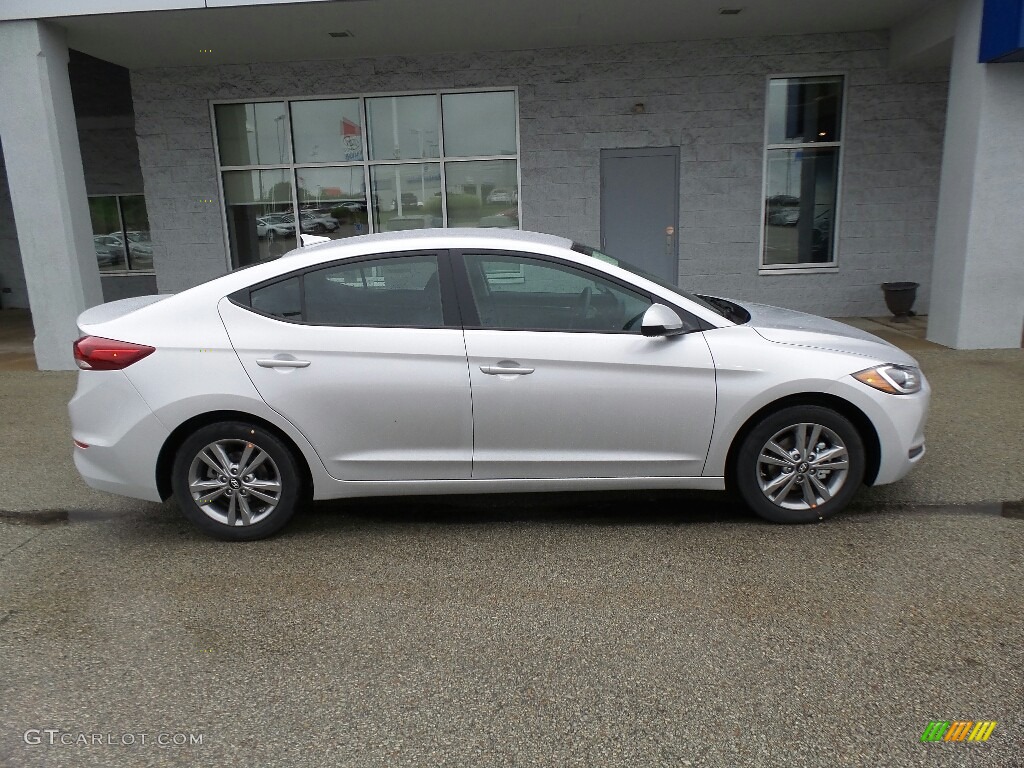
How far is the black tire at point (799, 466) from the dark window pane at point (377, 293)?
1890mm

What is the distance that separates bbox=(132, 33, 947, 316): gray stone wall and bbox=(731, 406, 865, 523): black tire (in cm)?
726

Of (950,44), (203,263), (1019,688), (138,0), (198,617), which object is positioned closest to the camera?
(1019,688)

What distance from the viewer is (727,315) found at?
15.0ft

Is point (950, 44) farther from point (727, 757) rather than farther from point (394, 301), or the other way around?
point (727, 757)

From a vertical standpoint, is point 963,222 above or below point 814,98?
below

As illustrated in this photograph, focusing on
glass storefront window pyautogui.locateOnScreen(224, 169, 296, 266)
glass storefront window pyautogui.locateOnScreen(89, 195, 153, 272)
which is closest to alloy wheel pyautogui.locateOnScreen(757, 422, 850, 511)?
glass storefront window pyautogui.locateOnScreen(224, 169, 296, 266)

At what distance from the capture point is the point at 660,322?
13.7 feet

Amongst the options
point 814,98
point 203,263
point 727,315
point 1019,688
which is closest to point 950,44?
point 814,98

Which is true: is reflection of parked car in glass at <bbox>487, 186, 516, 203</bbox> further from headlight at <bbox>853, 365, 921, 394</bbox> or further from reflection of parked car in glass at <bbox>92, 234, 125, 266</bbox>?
reflection of parked car in glass at <bbox>92, 234, 125, 266</bbox>

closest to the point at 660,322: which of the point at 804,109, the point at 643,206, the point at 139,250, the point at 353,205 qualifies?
the point at 643,206

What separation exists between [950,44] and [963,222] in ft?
7.53

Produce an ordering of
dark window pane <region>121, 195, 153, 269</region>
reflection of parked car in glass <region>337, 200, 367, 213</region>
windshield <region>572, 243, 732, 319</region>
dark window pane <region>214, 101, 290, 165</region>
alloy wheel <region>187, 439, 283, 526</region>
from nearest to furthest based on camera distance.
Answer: alloy wheel <region>187, 439, 283, 526</region>
windshield <region>572, 243, 732, 319</region>
dark window pane <region>214, 101, 290, 165</region>
reflection of parked car in glass <region>337, 200, 367, 213</region>
dark window pane <region>121, 195, 153, 269</region>

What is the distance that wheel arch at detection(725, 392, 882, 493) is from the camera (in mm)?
4316

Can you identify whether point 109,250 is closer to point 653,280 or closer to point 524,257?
point 524,257
